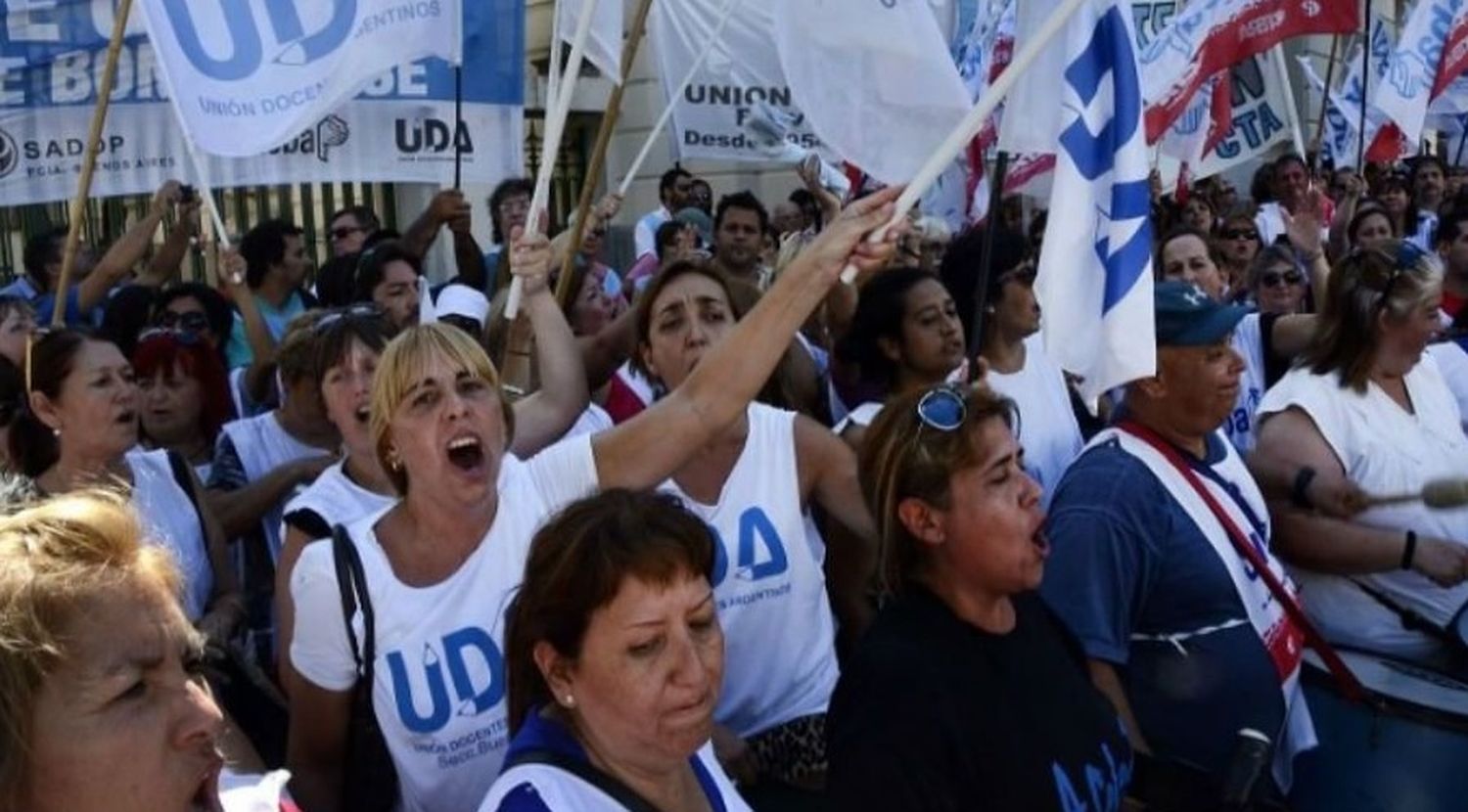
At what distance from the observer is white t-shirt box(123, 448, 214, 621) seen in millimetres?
3422

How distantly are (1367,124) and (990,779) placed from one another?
1028 cm

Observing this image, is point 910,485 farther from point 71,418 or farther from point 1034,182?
point 1034,182

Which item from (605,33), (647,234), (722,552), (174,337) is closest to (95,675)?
(722,552)

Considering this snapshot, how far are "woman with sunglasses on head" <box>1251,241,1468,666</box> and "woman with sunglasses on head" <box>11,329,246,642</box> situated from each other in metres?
2.42

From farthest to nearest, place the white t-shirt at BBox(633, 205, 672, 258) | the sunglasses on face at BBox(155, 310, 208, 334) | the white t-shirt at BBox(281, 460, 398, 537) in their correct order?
the white t-shirt at BBox(633, 205, 672, 258)
the sunglasses on face at BBox(155, 310, 208, 334)
the white t-shirt at BBox(281, 460, 398, 537)

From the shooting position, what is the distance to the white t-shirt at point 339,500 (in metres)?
3.04

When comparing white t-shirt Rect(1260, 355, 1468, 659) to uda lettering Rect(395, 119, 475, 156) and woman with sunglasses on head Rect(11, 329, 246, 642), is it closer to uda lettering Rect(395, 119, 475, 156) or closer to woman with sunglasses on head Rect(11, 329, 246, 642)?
woman with sunglasses on head Rect(11, 329, 246, 642)

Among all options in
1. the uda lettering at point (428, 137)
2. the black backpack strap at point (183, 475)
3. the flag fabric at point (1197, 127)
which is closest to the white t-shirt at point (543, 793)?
the black backpack strap at point (183, 475)

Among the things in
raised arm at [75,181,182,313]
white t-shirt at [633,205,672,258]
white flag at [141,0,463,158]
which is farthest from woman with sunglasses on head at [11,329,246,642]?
white t-shirt at [633,205,672,258]

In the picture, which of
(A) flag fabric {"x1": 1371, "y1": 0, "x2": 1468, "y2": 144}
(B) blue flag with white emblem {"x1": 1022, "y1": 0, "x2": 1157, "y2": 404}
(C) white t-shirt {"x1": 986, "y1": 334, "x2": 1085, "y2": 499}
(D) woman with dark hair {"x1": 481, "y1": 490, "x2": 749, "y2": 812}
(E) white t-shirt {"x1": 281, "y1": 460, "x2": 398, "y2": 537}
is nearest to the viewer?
(D) woman with dark hair {"x1": 481, "y1": 490, "x2": 749, "y2": 812}

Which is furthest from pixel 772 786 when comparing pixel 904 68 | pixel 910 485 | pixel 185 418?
pixel 185 418

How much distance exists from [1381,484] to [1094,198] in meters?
0.96

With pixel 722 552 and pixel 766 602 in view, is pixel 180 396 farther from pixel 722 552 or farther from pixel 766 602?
pixel 722 552

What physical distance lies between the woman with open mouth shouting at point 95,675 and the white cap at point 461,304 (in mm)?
3298
